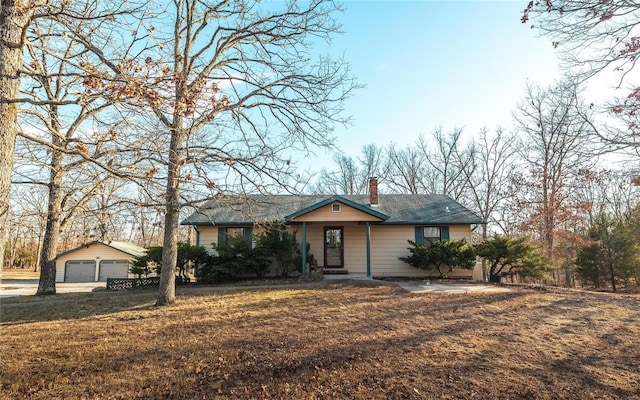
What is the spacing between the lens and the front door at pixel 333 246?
16.2 m

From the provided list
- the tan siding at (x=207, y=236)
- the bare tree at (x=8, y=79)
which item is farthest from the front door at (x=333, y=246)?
the bare tree at (x=8, y=79)

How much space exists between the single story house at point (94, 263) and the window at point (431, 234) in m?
19.8

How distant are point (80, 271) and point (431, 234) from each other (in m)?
24.2

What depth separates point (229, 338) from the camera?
230 inches

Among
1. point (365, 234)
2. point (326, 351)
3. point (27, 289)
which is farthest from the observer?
point (27, 289)

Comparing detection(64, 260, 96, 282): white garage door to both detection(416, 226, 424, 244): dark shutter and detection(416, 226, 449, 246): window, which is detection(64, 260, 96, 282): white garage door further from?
detection(416, 226, 449, 246): window

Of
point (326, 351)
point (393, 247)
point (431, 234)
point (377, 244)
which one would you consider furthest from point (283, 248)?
point (326, 351)

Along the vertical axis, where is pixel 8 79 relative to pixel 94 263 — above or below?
above

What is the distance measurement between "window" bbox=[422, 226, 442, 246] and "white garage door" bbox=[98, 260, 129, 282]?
68.6 ft

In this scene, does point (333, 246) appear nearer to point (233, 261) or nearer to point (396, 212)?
point (396, 212)

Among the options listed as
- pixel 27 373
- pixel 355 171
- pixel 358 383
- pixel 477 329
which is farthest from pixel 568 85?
pixel 355 171

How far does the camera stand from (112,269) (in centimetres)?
2488

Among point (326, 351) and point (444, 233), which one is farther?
point (444, 233)

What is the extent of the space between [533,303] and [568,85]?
5565 millimetres
